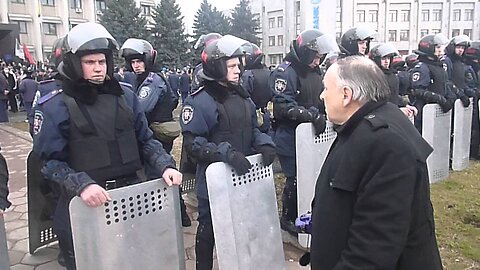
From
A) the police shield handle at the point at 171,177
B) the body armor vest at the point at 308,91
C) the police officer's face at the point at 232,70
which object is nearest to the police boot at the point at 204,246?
the police shield handle at the point at 171,177

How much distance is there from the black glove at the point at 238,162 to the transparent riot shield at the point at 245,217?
3cm

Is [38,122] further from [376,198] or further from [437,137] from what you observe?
[437,137]

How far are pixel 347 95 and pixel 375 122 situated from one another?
173 mm

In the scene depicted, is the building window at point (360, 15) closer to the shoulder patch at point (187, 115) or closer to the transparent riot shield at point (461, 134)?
the transparent riot shield at point (461, 134)

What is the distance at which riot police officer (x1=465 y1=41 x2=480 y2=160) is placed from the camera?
735 centimetres

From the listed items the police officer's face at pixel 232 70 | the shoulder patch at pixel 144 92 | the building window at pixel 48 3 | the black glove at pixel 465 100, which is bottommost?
the black glove at pixel 465 100

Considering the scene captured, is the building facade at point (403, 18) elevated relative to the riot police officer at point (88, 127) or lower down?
elevated

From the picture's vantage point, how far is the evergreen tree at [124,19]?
3231cm

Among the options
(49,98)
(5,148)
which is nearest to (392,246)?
(49,98)

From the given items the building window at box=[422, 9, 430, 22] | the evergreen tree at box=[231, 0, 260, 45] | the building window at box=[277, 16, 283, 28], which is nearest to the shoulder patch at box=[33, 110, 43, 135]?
the evergreen tree at box=[231, 0, 260, 45]

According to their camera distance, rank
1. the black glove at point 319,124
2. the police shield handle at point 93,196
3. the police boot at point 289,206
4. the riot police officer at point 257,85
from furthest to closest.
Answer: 1. the riot police officer at point 257,85
2. the police boot at point 289,206
3. the black glove at point 319,124
4. the police shield handle at point 93,196

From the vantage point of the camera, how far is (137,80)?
483cm

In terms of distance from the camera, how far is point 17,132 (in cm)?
1130

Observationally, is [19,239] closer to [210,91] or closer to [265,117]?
[210,91]
